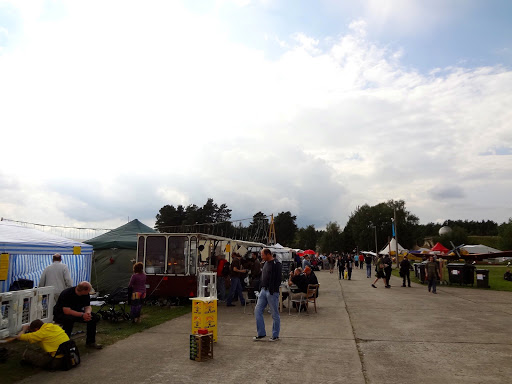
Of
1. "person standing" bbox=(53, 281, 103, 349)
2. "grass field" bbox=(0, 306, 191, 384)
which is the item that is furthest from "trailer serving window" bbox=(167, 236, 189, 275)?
"person standing" bbox=(53, 281, 103, 349)

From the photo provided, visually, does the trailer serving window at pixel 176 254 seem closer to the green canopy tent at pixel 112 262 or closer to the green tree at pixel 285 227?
the green canopy tent at pixel 112 262

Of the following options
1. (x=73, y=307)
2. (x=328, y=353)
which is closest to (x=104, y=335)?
(x=73, y=307)

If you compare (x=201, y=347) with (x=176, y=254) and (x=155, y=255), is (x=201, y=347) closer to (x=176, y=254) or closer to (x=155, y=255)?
(x=176, y=254)

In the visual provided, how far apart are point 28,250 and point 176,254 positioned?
4.71 m

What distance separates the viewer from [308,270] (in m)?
12.2

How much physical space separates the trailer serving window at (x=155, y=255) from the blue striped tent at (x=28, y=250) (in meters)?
1.85

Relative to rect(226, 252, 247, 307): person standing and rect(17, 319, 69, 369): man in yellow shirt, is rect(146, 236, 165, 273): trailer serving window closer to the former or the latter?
rect(226, 252, 247, 307): person standing

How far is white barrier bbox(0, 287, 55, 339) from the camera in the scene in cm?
698

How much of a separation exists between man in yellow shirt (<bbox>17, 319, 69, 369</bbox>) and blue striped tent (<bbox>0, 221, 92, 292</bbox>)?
3090 millimetres

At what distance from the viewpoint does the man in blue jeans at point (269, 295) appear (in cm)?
784

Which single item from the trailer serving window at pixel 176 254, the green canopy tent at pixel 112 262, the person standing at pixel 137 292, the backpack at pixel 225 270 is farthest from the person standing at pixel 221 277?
the person standing at pixel 137 292

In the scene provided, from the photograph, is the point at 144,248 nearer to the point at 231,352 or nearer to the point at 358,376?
the point at 231,352

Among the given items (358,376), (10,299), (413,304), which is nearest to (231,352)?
(358,376)

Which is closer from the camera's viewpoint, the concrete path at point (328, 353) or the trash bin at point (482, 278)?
the concrete path at point (328, 353)
